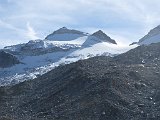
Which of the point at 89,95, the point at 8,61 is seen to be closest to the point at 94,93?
the point at 89,95

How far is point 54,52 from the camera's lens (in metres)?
122

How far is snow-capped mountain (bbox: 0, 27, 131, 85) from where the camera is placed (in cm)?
10538

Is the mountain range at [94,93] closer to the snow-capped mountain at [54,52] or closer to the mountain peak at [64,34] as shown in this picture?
the snow-capped mountain at [54,52]

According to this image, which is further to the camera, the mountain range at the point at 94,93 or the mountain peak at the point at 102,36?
the mountain peak at the point at 102,36

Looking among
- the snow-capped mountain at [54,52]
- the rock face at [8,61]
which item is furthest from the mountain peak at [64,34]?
the rock face at [8,61]

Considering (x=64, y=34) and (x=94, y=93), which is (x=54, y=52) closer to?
(x=64, y=34)

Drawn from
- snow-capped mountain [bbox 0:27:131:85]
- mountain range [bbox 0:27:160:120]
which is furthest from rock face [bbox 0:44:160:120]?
snow-capped mountain [bbox 0:27:131:85]

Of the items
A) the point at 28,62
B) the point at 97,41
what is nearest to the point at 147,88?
the point at 28,62

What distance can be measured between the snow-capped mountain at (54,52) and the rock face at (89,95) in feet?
95.4

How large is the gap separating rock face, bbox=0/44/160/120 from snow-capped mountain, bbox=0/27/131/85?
29066 mm

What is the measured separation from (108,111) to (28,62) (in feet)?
230

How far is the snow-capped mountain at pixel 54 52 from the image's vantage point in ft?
346

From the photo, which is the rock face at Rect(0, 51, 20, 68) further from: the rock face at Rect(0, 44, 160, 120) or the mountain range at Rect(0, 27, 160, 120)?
the rock face at Rect(0, 44, 160, 120)

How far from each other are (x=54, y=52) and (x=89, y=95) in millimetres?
71045
